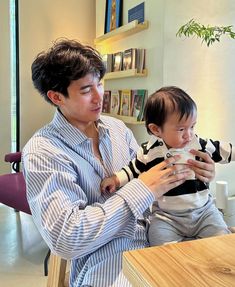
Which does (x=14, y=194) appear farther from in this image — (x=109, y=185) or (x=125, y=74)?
(x=109, y=185)

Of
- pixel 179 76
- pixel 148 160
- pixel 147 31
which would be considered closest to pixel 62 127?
pixel 148 160

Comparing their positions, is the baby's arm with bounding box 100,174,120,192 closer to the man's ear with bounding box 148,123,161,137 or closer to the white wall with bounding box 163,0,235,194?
the man's ear with bounding box 148,123,161,137

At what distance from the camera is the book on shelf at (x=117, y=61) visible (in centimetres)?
289

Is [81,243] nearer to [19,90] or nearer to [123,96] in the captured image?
[123,96]

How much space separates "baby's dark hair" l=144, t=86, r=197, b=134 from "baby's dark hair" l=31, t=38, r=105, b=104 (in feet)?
0.75

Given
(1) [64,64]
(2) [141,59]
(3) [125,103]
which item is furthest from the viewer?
(3) [125,103]

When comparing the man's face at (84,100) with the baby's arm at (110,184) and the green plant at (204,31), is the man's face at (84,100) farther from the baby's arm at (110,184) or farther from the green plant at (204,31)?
the green plant at (204,31)

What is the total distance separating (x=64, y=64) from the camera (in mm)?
1131

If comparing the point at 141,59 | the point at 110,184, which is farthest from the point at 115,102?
the point at 110,184

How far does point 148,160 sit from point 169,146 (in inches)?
3.7

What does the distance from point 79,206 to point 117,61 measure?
212 cm

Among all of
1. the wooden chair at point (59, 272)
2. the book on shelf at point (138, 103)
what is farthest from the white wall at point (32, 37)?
the wooden chair at point (59, 272)

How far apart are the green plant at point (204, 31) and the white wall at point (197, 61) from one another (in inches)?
2.3

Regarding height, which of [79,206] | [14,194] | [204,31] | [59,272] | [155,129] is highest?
[204,31]
